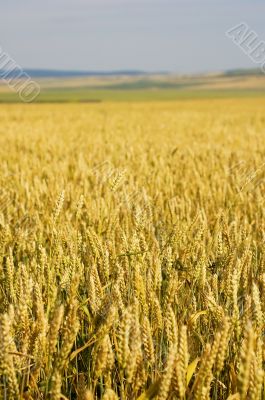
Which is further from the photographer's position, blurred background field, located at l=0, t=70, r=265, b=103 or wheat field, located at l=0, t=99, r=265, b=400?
blurred background field, located at l=0, t=70, r=265, b=103

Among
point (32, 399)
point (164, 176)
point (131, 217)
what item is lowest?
point (32, 399)

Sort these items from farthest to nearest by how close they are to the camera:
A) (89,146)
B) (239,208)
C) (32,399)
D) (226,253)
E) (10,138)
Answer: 1. (10,138)
2. (89,146)
3. (239,208)
4. (226,253)
5. (32,399)

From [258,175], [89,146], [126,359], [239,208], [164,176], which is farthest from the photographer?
[89,146]

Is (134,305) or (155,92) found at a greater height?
(155,92)

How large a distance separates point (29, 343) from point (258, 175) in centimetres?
390

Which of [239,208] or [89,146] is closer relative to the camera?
[239,208]

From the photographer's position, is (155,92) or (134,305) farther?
(155,92)

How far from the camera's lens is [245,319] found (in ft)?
4.46

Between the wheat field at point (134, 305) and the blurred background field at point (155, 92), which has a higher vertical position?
the blurred background field at point (155, 92)

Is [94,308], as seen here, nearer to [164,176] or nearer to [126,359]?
[126,359]

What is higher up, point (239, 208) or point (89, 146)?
point (89, 146)

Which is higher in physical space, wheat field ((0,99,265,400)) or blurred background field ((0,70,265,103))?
blurred background field ((0,70,265,103))

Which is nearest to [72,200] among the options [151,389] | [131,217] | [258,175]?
[131,217]

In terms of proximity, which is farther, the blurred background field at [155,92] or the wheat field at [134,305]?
the blurred background field at [155,92]
